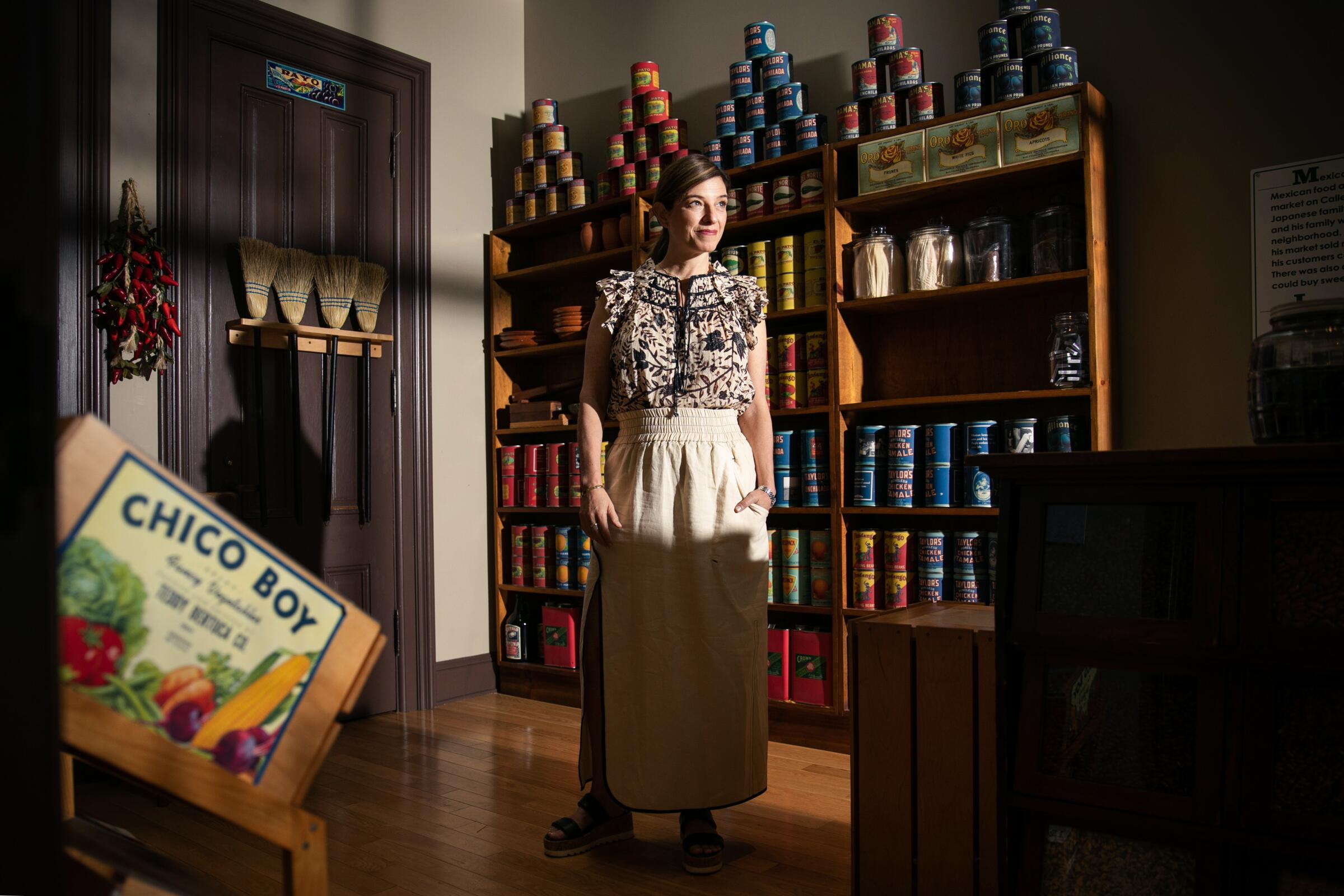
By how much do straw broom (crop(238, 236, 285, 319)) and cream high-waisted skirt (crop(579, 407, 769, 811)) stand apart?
1947 mm

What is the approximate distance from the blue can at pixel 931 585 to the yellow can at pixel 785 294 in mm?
1052

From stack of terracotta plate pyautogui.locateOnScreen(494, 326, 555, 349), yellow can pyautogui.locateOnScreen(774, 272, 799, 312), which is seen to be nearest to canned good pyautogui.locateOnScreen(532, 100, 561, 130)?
stack of terracotta plate pyautogui.locateOnScreen(494, 326, 555, 349)

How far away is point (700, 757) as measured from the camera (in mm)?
2162

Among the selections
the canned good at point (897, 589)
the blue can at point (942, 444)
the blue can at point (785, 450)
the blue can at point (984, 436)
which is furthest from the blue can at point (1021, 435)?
the blue can at point (785, 450)

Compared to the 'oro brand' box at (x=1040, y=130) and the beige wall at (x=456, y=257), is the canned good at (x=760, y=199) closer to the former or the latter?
the 'oro brand' box at (x=1040, y=130)

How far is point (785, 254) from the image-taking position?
340cm

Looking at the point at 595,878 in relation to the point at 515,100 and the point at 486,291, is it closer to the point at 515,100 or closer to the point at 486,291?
the point at 486,291

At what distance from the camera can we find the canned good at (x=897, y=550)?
3121mm

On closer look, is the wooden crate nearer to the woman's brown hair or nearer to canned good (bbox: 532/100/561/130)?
the woman's brown hair

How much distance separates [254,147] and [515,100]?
1.45 m

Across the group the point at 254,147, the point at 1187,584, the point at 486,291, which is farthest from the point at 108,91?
the point at 1187,584

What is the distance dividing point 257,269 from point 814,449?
7.00 feet

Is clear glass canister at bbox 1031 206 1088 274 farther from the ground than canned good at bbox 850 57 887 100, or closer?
closer

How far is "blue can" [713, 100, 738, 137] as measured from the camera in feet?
11.7
